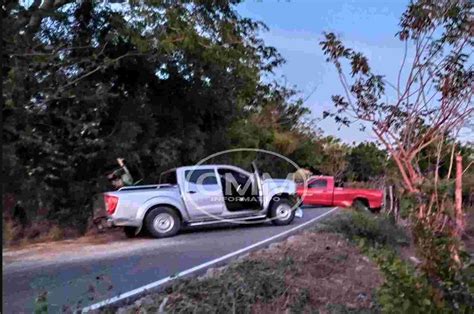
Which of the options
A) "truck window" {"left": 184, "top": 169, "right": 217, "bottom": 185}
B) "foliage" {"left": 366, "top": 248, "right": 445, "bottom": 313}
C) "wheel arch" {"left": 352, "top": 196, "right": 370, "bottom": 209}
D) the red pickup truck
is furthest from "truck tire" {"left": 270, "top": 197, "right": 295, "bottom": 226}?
"foliage" {"left": 366, "top": 248, "right": 445, "bottom": 313}

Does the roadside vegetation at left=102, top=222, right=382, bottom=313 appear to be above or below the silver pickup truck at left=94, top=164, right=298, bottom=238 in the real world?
below

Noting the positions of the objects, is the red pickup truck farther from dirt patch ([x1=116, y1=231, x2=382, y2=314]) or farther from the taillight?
dirt patch ([x1=116, y1=231, x2=382, y2=314])

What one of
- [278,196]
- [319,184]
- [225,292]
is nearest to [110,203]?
[278,196]

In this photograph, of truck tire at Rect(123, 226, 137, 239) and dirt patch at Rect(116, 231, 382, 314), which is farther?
truck tire at Rect(123, 226, 137, 239)

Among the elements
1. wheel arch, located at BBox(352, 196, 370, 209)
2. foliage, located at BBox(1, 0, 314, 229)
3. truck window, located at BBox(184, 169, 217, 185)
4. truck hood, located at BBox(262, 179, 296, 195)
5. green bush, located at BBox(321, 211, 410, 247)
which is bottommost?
green bush, located at BBox(321, 211, 410, 247)

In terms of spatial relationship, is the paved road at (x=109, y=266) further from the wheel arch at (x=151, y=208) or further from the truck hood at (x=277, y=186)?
the truck hood at (x=277, y=186)

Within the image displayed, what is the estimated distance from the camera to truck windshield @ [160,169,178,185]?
12.1m

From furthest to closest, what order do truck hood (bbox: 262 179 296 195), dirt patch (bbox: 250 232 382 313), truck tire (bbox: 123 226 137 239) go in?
truck hood (bbox: 262 179 296 195) < truck tire (bbox: 123 226 137 239) < dirt patch (bbox: 250 232 382 313)

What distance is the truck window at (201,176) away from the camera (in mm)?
11973

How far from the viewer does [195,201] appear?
38.5 ft

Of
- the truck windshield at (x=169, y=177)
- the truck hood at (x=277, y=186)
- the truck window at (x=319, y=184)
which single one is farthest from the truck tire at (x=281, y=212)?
the truck window at (x=319, y=184)

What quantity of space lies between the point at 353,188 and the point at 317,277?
12495 mm

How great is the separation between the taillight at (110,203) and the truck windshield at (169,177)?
1.61 metres

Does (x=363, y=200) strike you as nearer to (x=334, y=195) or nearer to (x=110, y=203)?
(x=334, y=195)
